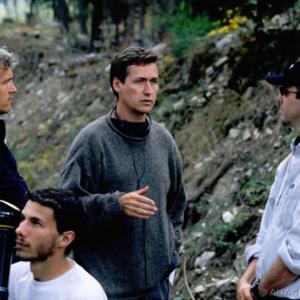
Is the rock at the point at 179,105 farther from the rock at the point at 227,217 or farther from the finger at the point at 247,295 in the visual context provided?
the finger at the point at 247,295

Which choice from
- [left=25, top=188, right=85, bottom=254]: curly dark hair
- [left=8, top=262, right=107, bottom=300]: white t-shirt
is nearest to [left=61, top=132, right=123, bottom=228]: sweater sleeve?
[left=25, top=188, right=85, bottom=254]: curly dark hair

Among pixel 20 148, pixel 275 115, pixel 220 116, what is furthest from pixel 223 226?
pixel 20 148

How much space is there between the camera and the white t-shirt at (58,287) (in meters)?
3.19

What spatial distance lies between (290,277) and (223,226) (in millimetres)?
3528

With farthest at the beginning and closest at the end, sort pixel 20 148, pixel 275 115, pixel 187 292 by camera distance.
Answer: pixel 20 148 < pixel 275 115 < pixel 187 292

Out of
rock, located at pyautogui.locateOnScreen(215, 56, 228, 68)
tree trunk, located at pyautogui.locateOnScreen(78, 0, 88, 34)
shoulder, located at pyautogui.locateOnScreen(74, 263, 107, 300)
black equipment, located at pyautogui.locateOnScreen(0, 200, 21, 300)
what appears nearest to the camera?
shoulder, located at pyautogui.locateOnScreen(74, 263, 107, 300)

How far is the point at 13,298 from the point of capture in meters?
3.33

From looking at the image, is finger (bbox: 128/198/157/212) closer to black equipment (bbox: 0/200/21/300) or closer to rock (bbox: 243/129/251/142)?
black equipment (bbox: 0/200/21/300)

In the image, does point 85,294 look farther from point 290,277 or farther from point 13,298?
point 290,277

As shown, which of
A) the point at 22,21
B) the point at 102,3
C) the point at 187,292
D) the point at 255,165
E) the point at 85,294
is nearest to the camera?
the point at 85,294

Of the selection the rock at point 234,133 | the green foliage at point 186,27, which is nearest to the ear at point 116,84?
the rock at point 234,133

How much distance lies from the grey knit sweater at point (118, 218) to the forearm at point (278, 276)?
859mm

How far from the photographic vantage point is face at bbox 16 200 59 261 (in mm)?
3271

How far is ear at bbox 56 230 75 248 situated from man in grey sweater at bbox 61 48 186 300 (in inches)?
18.1
